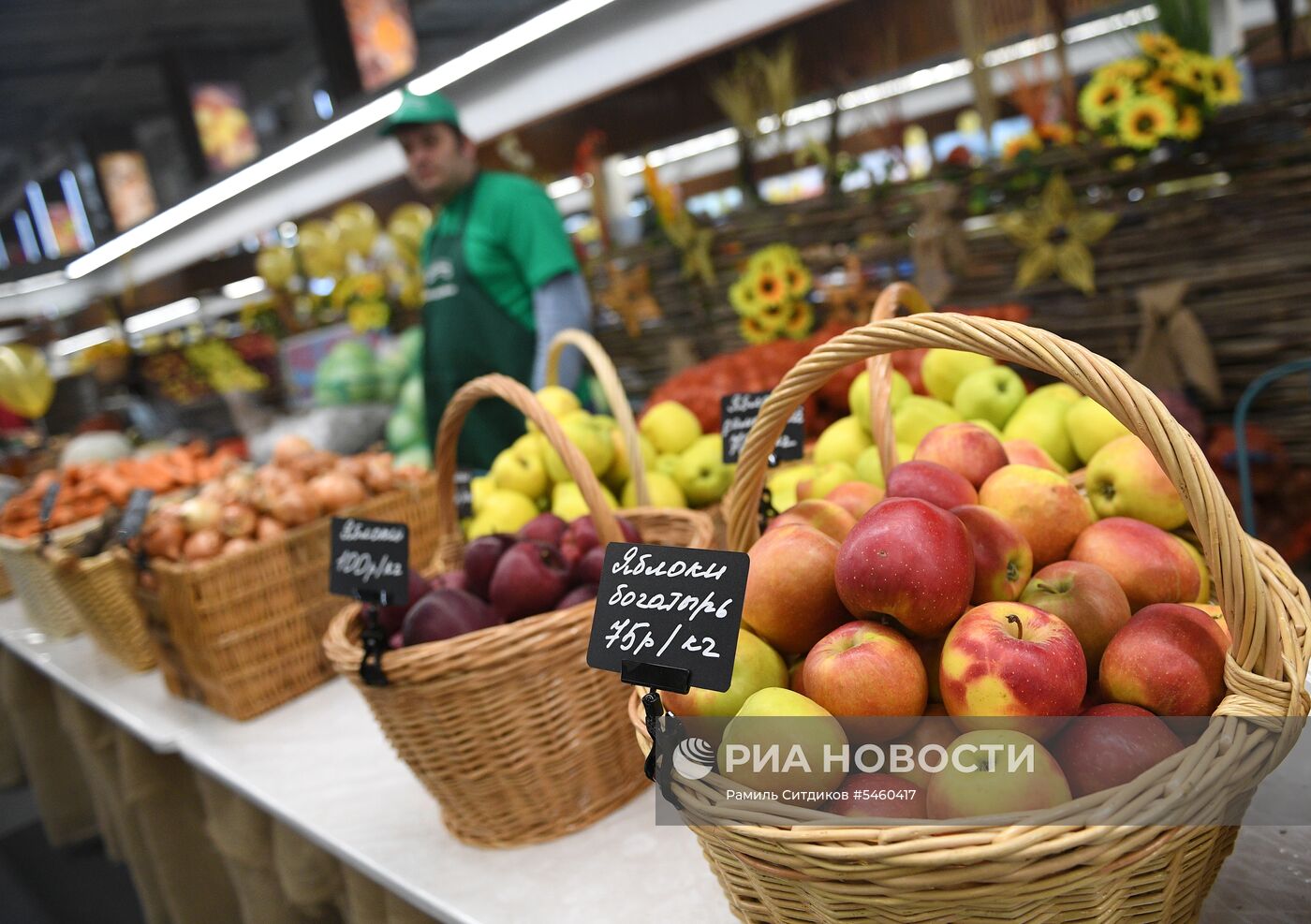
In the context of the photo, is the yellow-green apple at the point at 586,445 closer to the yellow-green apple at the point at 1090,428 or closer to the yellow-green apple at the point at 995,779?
the yellow-green apple at the point at 1090,428

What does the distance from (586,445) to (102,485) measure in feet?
5.97

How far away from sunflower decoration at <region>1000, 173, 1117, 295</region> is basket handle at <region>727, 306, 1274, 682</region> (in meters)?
1.56

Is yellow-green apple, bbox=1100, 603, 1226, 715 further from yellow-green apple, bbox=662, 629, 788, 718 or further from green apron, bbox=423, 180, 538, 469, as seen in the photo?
green apron, bbox=423, 180, 538, 469

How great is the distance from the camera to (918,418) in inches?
55.1

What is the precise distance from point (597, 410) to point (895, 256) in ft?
3.21

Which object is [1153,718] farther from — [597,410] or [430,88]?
[430,88]

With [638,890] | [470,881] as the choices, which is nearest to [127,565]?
[470,881]

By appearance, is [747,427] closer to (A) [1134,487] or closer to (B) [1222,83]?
(A) [1134,487]

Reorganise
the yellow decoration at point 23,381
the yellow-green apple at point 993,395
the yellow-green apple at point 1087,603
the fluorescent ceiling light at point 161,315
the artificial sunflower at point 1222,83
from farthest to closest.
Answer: the fluorescent ceiling light at point 161,315
the yellow decoration at point 23,381
the artificial sunflower at point 1222,83
the yellow-green apple at point 993,395
the yellow-green apple at point 1087,603

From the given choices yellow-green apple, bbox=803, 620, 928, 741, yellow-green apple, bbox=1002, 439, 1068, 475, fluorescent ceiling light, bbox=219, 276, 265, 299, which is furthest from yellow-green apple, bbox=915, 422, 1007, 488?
fluorescent ceiling light, bbox=219, 276, 265, 299

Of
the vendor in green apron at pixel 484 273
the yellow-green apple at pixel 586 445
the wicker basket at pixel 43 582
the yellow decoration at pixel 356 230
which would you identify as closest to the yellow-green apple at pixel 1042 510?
the yellow-green apple at pixel 586 445

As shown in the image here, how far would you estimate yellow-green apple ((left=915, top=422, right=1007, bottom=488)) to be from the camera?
1048 mm

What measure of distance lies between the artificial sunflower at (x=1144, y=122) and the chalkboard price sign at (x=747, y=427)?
4.17 ft

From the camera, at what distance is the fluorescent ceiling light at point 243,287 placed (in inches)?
275
